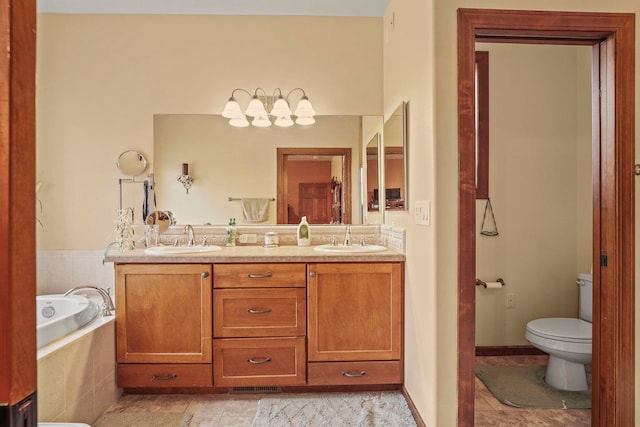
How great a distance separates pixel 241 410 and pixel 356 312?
827 millimetres

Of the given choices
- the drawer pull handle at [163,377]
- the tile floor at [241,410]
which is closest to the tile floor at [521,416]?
the tile floor at [241,410]

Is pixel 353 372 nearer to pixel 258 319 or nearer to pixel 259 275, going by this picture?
pixel 258 319

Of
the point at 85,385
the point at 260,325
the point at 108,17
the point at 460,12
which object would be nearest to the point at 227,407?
the point at 260,325

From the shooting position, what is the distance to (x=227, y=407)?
207 centimetres

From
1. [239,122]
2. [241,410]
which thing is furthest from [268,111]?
[241,410]

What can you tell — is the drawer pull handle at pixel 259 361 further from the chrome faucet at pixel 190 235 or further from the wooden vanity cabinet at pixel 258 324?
the chrome faucet at pixel 190 235

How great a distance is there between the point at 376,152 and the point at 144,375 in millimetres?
2073

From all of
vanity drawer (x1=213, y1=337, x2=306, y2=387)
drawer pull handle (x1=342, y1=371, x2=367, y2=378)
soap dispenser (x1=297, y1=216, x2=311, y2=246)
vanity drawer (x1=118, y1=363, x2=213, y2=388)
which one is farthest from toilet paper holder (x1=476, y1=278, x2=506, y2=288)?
vanity drawer (x1=118, y1=363, x2=213, y2=388)

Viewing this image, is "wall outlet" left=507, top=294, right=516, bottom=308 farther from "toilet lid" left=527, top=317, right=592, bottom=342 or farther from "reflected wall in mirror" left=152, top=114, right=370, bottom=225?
"reflected wall in mirror" left=152, top=114, right=370, bottom=225

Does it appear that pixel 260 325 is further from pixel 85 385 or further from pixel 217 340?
pixel 85 385

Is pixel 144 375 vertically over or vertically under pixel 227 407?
over

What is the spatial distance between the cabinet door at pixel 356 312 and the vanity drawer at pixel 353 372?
38 millimetres

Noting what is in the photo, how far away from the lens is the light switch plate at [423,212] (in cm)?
169

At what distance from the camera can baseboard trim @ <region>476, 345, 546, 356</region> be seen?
2727 millimetres
